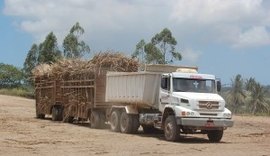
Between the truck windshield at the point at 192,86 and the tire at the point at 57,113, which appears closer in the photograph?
the truck windshield at the point at 192,86

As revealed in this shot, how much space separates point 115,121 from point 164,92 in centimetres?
443

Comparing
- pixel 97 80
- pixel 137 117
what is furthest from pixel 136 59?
pixel 137 117

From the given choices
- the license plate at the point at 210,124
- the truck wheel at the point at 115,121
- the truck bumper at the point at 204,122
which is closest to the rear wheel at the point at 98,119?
the truck wheel at the point at 115,121

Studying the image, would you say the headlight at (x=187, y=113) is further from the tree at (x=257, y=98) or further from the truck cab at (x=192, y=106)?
the tree at (x=257, y=98)

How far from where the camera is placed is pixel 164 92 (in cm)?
2283

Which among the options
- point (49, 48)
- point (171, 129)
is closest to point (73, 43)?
point (49, 48)

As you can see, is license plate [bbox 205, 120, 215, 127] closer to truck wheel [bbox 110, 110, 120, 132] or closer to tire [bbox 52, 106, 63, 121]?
truck wheel [bbox 110, 110, 120, 132]

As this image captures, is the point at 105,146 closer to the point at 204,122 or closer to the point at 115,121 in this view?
the point at 204,122

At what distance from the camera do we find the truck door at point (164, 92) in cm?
2252

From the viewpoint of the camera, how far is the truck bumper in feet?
69.5

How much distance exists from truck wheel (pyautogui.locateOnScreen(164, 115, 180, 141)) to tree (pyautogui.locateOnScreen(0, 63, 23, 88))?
6296 centimetres

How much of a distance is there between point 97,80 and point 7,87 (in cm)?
5752

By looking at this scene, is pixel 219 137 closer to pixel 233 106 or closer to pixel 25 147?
pixel 25 147

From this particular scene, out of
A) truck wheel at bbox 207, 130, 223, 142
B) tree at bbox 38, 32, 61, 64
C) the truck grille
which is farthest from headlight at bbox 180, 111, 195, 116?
tree at bbox 38, 32, 61, 64
